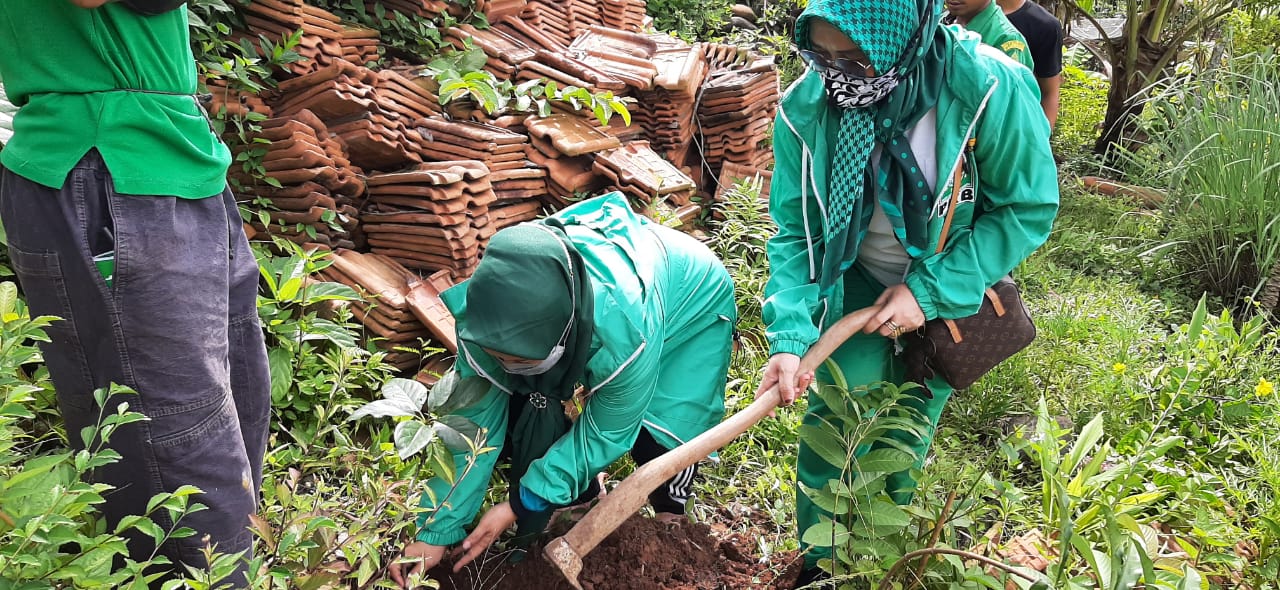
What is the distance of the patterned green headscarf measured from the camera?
5.79ft

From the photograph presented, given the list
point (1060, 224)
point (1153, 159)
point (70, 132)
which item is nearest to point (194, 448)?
point (70, 132)

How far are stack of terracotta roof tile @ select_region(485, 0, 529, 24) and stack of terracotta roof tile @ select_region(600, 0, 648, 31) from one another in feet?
3.32

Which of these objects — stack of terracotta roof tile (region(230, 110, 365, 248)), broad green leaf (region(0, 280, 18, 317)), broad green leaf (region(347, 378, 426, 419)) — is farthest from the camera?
stack of terracotta roof tile (region(230, 110, 365, 248))

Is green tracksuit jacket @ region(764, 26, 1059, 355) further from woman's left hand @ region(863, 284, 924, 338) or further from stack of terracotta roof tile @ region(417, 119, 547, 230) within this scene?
stack of terracotta roof tile @ region(417, 119, 547, 230)

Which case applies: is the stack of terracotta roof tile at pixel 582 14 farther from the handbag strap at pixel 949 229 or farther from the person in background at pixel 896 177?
the handbag strap at pixel 949 229

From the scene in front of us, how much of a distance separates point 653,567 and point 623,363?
23.5 inches

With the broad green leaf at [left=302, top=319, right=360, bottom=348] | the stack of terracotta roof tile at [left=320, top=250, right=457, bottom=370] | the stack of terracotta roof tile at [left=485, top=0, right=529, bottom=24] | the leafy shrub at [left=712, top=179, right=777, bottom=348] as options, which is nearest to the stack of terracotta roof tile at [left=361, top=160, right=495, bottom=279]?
the stack of terracotta roof tile at [left=320, top=250, right=457, bottom=370]

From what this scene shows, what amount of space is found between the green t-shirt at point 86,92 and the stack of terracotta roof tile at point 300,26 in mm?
1814

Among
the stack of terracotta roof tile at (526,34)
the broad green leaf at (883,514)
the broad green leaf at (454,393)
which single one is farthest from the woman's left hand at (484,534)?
the stack of terracotta roof tile at (526,34)

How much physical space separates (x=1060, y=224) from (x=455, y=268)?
386 centimetres

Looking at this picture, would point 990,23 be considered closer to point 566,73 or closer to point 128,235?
point 566,73

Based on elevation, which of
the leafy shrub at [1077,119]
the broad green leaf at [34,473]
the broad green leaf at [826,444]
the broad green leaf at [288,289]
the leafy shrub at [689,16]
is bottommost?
the leafy shrub at [1077,119]

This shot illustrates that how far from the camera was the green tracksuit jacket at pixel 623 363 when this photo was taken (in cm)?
205

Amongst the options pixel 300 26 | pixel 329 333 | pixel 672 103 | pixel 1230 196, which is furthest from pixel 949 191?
pixel 1230 196
